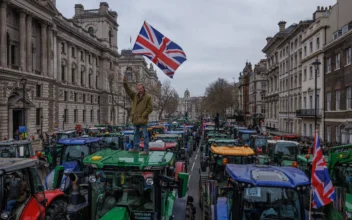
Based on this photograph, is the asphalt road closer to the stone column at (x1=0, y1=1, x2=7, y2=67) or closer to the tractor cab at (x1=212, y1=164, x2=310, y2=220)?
the tractor cab at (x1=212, y1=164, x2=310, y2=220)

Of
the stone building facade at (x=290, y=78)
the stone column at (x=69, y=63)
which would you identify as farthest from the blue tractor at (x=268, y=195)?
the stone column at (x=69, y=63)

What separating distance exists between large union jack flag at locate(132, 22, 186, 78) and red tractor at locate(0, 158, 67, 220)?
652 cm

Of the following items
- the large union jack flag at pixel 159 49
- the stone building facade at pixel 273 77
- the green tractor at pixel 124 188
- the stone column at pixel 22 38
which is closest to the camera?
the green tractor at pixel 124 188

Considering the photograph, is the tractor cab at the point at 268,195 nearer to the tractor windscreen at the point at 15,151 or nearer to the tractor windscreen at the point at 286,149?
the tractor windscreen at the point at 286,149

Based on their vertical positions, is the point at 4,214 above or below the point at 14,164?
below

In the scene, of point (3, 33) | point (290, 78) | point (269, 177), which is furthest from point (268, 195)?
point (290, 78)

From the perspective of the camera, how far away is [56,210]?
24.1 ft

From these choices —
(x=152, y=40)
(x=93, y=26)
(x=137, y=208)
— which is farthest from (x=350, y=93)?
(x=93, y=26)

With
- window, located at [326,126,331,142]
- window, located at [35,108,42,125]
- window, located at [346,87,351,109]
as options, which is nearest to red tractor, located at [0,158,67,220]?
window, located at [346,87,351,109]

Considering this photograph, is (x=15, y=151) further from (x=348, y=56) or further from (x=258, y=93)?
(x=258, y=93)

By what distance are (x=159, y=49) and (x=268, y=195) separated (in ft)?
26.7

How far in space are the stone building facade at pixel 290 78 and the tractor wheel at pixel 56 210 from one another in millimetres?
41129

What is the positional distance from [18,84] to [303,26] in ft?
120

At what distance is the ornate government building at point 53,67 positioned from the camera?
37688 millimetres
